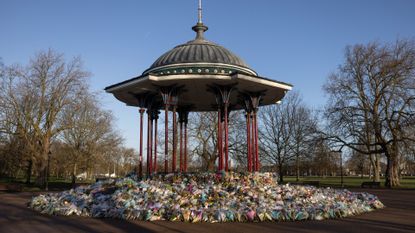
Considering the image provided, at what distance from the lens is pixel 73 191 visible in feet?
61.5

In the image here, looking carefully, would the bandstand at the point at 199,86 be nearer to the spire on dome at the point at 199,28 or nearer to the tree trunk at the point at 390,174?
the spire on dome at the point at 199,28

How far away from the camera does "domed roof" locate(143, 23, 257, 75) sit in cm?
1997

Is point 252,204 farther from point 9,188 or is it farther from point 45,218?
point 9,188

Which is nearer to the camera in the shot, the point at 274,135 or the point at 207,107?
the point at 207,107

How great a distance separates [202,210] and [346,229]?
483 cm

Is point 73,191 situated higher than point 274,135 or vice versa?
point 274,135

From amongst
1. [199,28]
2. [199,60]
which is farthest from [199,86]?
[199,28]

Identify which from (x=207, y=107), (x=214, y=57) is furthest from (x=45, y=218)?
(x=207, y=107)

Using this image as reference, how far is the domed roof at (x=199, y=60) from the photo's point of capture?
20.0 meters

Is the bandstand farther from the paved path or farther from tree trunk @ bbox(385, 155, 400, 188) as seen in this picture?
tree trunk @ bbox(385, 155, 400, 188)

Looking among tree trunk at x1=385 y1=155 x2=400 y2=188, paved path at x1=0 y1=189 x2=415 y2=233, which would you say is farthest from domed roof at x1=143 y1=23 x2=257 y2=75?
tree trunk at x1=385 y1=155 x2=400 y2=188

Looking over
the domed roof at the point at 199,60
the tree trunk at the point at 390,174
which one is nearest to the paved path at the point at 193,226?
the domed roof at the point at 199,60

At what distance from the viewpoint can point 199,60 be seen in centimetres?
2025

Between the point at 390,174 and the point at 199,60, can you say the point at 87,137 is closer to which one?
the point at 199,60
